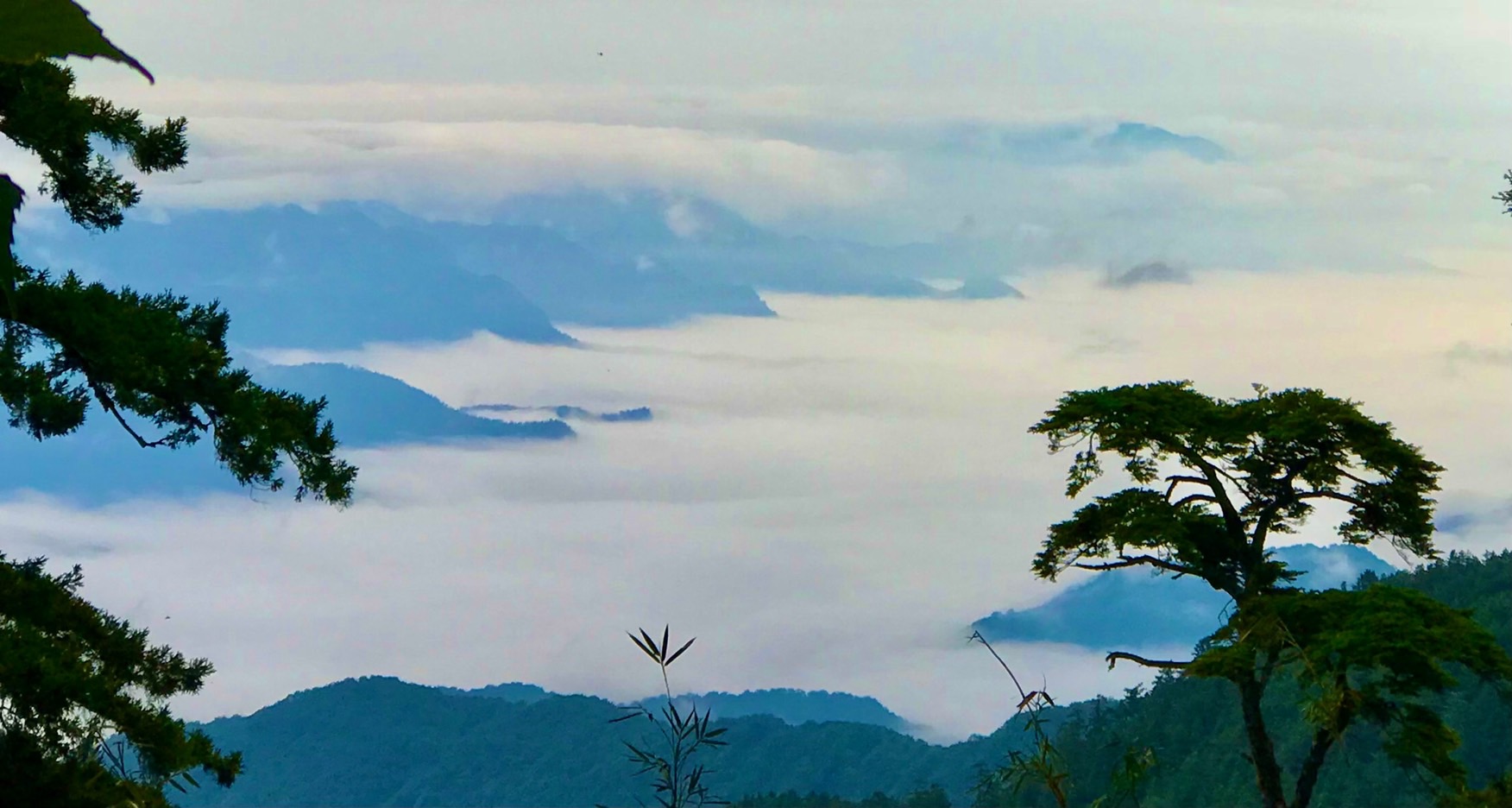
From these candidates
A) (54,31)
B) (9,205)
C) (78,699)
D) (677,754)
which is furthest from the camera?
(78,699)

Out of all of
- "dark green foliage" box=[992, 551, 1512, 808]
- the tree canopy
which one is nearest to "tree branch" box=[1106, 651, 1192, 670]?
the tree canopy

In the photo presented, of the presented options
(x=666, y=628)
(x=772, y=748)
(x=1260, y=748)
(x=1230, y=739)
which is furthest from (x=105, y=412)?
(x=772, y=748)

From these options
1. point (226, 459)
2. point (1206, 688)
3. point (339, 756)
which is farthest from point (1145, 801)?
point (339, 756)

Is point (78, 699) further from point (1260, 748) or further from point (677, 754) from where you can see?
point (1260, 748)

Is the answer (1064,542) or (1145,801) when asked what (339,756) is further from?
(1064,542)

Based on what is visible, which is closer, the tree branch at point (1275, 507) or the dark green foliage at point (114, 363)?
the dark green foliage at point (114, 363)

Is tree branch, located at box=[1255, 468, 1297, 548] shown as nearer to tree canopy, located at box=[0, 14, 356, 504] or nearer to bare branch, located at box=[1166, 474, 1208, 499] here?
bare branch, located at box=[1166, 474, 1208, 499]

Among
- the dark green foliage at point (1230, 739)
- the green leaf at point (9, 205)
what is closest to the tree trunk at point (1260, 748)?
the green leaf at point (9, 205)

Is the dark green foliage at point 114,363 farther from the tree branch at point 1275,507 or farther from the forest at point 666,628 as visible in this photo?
the tree branch at point 1275,507
